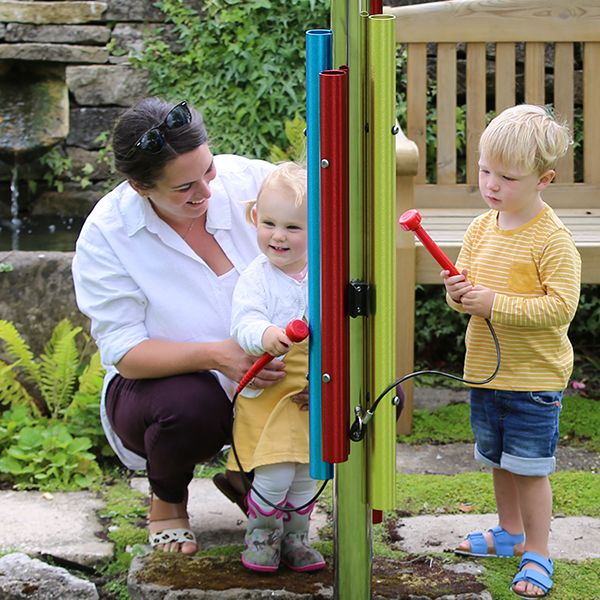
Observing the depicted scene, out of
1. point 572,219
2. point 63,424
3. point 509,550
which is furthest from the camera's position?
point 572,219

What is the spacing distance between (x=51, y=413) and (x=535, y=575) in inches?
77.1

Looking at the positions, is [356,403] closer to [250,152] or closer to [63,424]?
[63,424]

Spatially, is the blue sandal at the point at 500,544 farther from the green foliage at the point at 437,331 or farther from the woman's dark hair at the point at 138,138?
the green foliage at the point at 437,331

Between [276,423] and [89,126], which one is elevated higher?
[89,126]

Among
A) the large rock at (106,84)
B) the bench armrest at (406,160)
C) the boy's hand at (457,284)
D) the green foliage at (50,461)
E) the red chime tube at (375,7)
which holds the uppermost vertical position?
the large rock at (106,84)

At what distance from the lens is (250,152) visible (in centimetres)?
525

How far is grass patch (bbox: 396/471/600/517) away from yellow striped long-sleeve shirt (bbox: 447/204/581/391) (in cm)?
70

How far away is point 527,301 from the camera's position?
2.67 meters

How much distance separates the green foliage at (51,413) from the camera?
3.67 meters

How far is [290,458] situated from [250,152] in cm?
271

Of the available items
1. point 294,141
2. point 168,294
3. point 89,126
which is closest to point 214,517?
point 168,294

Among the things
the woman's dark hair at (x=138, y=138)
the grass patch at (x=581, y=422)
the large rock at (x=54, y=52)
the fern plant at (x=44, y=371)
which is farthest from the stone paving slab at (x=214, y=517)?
the large rock at (x=54, y=52)

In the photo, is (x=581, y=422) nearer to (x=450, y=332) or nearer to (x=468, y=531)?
(x=450, y=332)

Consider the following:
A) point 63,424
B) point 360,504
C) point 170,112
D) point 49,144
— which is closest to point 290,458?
point 360,504
